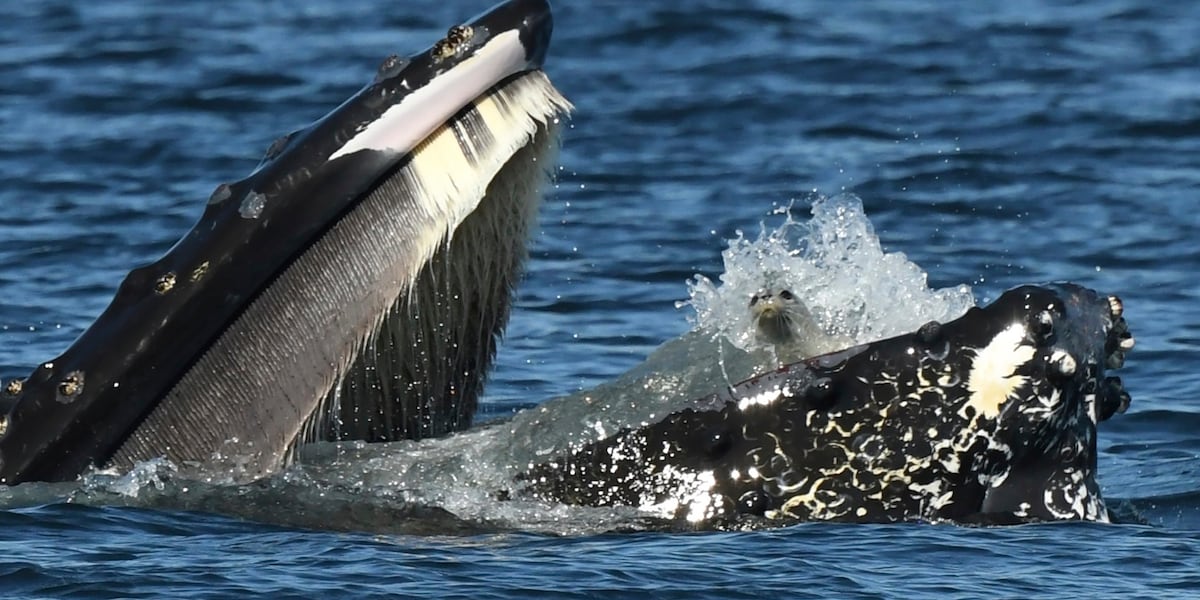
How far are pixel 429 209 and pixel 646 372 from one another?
1041 millimetres

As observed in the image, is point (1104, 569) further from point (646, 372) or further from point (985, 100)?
point (985, 100)

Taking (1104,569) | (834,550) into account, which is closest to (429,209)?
(834,550)

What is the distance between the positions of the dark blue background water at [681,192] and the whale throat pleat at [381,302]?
1.27 feet

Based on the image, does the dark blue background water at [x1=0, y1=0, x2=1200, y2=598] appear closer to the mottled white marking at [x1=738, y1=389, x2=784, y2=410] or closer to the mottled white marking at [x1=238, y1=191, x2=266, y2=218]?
the mottled white marking at [x1=738, y1=389, x2=784, y2=410]

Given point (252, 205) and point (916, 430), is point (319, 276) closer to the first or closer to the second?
point (252, 205)

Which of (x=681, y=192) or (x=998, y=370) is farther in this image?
(x=681, y=192)

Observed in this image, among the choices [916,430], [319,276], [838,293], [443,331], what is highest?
[838,293]

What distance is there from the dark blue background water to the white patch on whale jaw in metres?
0.52

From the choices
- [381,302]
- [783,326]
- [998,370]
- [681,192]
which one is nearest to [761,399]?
[783,326]

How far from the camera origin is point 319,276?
7.12 m

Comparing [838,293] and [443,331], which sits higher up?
[838,293]

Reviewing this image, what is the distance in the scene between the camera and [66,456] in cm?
705

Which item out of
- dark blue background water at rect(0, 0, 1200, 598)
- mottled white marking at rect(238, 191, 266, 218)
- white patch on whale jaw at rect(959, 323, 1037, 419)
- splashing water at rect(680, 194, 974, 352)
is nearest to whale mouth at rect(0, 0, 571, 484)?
mottled white marking at rect(238, 191, 266, 218)

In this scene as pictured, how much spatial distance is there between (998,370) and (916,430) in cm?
32
